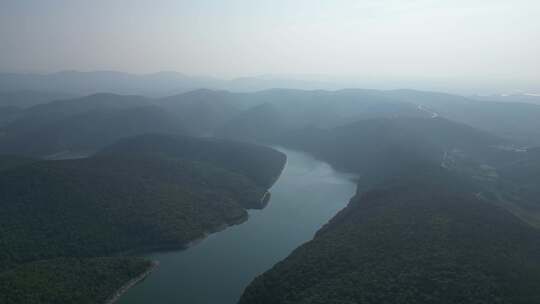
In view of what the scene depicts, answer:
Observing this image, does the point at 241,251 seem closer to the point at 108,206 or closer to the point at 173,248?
the point at 173,248

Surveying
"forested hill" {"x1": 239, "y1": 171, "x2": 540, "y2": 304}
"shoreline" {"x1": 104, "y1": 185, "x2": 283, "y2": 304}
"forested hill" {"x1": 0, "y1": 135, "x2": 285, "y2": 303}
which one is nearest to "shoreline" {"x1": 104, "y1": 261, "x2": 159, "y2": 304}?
"shoreline" {"x1": 104, "y1": 185, "x2": 283, "y2": 304}

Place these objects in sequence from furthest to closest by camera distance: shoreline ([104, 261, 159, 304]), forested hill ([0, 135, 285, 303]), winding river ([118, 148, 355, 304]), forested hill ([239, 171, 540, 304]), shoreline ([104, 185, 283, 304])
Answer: forested hill ([0, 135, 285, 303]) → winding river ([118, 148, 355, 304]) → shoreline ([104, 185, 283, 304]) → shoreline ([104, 261, 159, 304]) → forested hill ([239, 171, 540, 304])

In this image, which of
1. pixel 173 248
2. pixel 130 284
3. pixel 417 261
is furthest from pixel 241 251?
pixel 417 261

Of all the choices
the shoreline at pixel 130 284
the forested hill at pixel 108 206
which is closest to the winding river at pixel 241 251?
the shoreline at pixel 130 284

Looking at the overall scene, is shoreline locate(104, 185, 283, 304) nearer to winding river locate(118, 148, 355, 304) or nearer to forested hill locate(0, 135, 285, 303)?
forested hill locate(0, 135, 285, 303)

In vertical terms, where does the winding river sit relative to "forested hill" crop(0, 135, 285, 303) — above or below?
below

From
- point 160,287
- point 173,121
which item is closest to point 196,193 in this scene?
point 160,287

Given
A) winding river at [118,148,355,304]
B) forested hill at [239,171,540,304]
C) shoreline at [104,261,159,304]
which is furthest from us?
winding river at [118,148,355,304]
